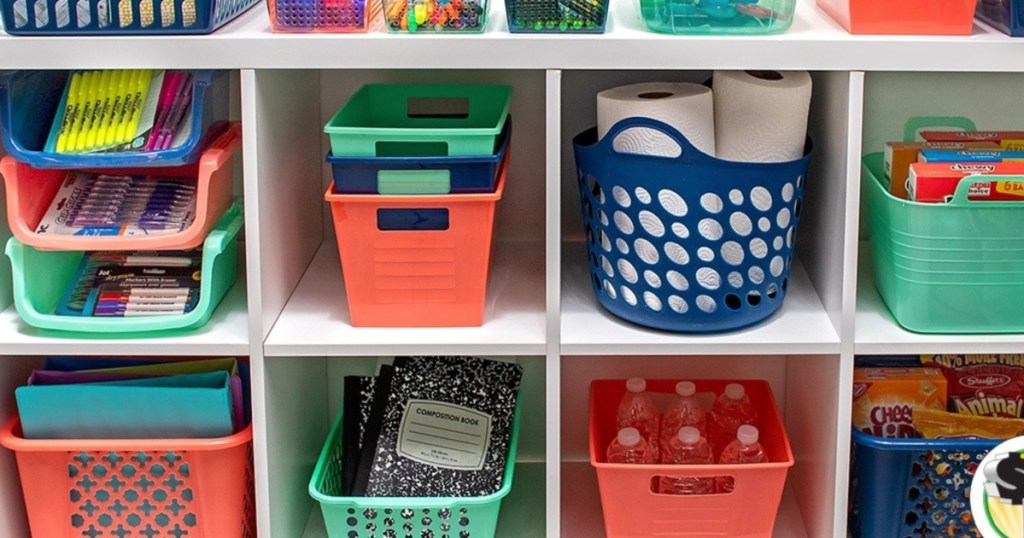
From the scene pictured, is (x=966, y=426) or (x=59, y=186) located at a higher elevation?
(x=59, y=186)

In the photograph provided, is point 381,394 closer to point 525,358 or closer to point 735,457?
point 525,358

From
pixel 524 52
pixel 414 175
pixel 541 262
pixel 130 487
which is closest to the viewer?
pixel 524 52

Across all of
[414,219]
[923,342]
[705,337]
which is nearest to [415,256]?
[414,219]

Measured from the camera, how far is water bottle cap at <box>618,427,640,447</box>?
2.13 metres

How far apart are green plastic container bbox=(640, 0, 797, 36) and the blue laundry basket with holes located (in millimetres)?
144

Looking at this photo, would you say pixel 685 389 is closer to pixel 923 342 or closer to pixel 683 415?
pixel 683 415

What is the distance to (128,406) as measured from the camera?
2.05 metres

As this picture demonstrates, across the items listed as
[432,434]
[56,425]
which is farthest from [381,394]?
[56,425]

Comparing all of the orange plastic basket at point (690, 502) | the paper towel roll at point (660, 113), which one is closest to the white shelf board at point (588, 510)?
the orange plastic basket at point (690, 502)

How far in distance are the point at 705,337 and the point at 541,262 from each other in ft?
1.36

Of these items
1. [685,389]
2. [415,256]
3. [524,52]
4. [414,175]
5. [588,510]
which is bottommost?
[588,510]

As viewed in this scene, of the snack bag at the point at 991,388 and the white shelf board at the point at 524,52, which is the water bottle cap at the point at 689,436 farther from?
the white shelf board at the point at 524,52

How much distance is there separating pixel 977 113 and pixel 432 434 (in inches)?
41.8

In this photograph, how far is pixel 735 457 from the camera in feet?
7.14
